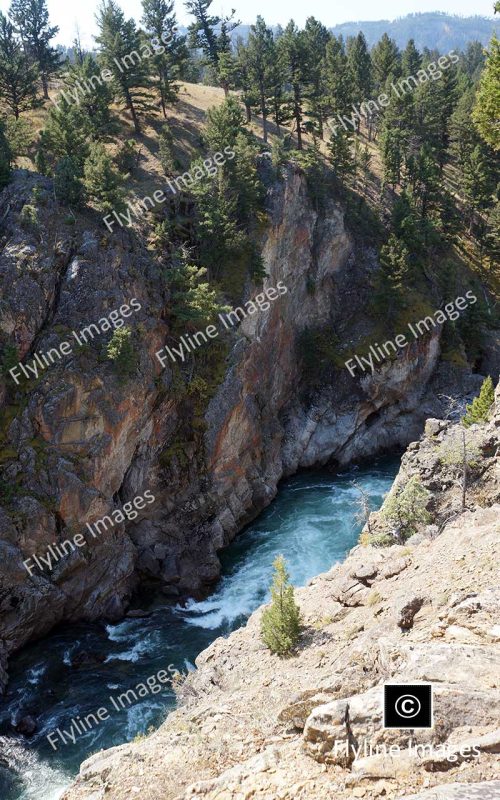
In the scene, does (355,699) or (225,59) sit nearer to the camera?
(355,699)

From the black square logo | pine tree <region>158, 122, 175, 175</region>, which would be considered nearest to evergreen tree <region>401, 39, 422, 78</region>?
pine tree <region>158, 122, 175, 175</region>

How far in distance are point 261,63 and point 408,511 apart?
5479 cm

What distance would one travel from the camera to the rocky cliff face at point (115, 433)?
30828 mm

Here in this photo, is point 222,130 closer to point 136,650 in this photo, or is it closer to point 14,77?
point 14,77

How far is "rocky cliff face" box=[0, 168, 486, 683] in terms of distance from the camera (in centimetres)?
3083

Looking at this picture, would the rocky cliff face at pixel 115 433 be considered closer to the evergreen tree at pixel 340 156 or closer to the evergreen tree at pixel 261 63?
the evergreen tree at pixel 340 156

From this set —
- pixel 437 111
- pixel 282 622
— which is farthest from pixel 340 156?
pixel 282 622

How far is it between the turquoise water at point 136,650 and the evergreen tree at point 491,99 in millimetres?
25783

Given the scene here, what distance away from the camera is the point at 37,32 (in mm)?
62156

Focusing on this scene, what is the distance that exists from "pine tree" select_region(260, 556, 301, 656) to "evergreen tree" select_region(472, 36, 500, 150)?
20.3 metres

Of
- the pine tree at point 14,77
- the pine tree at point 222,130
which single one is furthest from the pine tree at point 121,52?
the pine tree at point 222,130

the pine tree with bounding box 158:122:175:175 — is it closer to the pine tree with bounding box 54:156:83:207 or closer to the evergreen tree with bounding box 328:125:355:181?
the pine tree with bounding box 54:156:83:207

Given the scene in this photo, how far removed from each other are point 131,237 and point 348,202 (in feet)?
91.4

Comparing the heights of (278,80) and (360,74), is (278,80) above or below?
below
